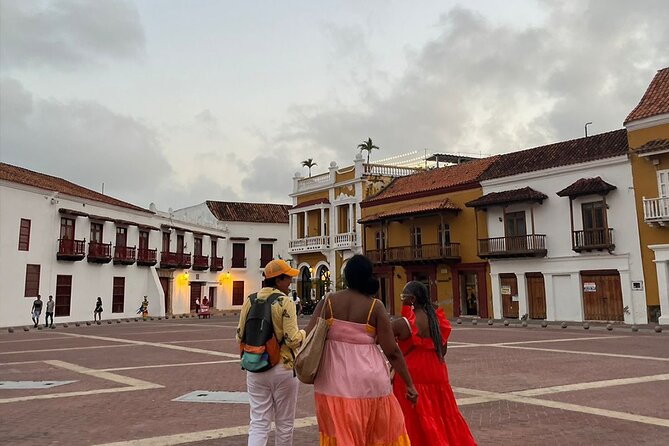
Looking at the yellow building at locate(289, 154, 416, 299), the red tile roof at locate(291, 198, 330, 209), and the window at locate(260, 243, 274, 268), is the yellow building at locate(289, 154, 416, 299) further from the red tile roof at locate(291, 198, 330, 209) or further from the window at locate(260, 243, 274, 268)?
the window at locate(260, 243, 274, 268)

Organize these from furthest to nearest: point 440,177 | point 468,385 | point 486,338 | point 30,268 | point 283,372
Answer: point 440,177
point 30,268
point 486,338
point 468,385
point 283,372

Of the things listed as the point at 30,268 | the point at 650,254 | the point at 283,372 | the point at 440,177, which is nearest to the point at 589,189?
the point at 650,254

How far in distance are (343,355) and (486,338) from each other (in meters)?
15.2

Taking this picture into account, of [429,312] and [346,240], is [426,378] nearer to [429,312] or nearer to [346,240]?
[429,312]

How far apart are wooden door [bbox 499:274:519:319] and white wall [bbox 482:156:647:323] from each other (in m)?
0.29

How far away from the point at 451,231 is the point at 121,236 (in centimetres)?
2050

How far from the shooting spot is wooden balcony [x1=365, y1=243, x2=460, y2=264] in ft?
101

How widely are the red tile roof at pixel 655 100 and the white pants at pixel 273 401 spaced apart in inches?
929

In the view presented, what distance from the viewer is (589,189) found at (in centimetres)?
2489

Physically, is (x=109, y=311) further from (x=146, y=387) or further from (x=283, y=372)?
(x=283, y=372)

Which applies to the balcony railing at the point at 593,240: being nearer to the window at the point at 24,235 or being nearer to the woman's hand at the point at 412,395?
the woman's hand at the point at 412,395

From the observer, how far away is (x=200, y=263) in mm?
44594

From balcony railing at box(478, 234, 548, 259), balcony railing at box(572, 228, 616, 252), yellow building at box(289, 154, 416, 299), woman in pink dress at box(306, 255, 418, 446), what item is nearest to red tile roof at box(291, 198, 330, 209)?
yellow building at box(289, 154, 416, 299)

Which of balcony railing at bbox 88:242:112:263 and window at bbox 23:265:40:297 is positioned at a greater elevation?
balcony railing at bbox 88:242:112:263
